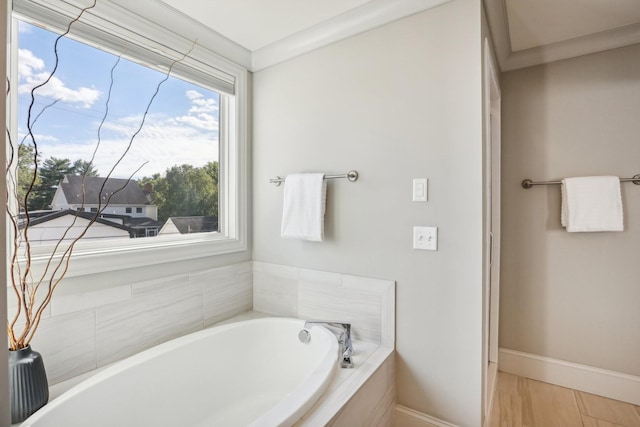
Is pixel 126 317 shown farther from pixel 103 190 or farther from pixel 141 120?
pixel 141 120

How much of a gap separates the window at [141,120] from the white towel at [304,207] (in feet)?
1.50

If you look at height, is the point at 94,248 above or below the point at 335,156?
below

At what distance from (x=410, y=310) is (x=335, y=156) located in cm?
102

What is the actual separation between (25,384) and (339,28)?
2.25m

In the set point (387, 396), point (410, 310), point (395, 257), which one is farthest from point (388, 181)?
point (387, 396)

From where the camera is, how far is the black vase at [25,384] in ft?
3.60

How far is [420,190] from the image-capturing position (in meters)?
1.64

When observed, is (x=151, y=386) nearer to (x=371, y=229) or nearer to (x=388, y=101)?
(x=371, y=229)

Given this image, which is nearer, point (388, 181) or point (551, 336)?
point (388, 181)

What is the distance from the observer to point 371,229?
180 centimetres

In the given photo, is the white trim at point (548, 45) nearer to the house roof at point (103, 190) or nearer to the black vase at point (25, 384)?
the house roof at point (103, 190)

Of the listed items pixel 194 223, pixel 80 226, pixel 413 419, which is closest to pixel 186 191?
pixel 194 223

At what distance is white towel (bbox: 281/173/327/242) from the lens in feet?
6.25

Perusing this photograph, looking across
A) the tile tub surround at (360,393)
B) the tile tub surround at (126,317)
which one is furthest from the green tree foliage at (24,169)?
the tile tub surround at (360,393)
